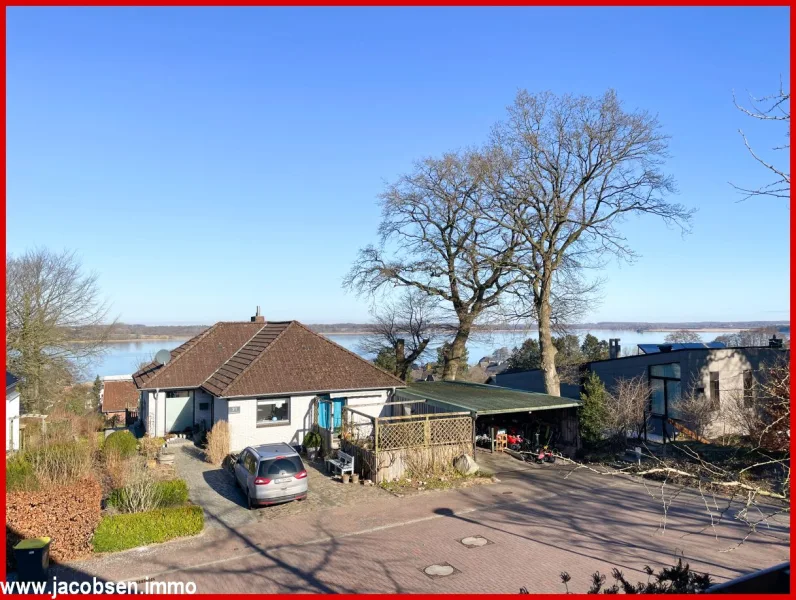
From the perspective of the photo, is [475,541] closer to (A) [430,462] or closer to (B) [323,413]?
(A) [430,462]

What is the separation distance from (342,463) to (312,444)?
8.49 ft

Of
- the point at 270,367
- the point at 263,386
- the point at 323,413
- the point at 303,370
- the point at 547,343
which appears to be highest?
the point at 547,343

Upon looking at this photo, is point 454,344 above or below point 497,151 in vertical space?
below

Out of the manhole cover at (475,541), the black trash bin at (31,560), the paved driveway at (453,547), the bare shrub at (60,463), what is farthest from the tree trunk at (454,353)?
the black trash bin at (31,560)

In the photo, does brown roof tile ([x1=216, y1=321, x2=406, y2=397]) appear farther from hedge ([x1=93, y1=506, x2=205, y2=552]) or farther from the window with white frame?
hedge ([x1=93, y1=506, x2=205, y2=552])

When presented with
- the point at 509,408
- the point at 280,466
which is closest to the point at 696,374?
the point at 509,408

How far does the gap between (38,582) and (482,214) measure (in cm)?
2259

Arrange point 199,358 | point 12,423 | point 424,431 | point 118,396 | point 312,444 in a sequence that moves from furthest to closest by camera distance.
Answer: point 118,396 → point 199,358 → point 12,423 → point 312,444 → point 424,431

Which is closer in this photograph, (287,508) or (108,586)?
(108,586)

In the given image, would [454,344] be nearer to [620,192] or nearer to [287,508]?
[620,192]

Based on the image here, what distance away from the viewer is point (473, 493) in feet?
53.6

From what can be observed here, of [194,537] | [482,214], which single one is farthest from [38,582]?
[482,214]

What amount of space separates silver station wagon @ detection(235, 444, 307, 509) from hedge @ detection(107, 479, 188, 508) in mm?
1686

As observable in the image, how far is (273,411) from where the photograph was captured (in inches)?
829
